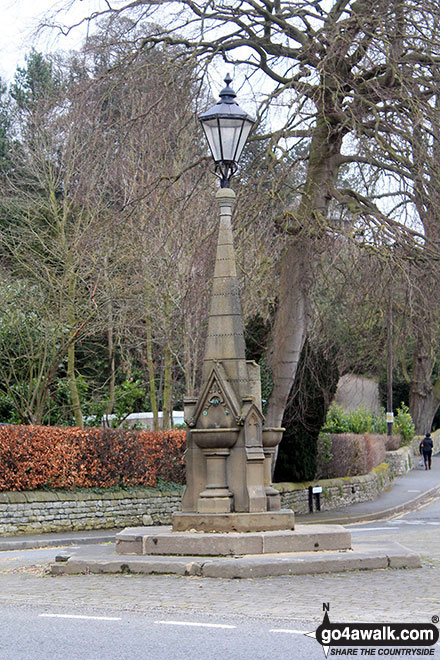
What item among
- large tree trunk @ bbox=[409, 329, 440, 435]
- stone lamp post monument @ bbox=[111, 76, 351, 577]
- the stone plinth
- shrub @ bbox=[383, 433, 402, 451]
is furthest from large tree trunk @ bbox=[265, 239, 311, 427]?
large tree trunk @ bbox=[409, 329, 440, 435]

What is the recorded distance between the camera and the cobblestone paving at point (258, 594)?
8.59 meters

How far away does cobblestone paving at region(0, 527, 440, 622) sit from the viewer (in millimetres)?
8594

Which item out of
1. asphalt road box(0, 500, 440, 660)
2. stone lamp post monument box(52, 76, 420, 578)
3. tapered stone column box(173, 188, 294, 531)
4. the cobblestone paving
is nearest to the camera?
asphalt road box(0, 500, 440, 660)

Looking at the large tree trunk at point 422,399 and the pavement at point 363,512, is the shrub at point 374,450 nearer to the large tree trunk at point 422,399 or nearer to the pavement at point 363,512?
the pavement at point 363,512

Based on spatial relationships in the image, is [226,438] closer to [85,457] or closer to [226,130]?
→ [226,130]

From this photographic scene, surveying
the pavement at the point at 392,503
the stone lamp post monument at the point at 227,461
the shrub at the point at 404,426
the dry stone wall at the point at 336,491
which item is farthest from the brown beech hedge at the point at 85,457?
the shrub at the point at 404,426

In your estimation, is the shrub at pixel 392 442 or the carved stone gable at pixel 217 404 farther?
the shrub at pixel 392 442

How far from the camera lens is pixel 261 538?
37.8 feet

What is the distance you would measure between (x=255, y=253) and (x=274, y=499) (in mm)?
11152

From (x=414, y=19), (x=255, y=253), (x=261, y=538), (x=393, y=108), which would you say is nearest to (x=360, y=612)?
(x=261, y=538)

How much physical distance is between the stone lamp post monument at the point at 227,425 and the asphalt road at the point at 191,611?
1.51 meters

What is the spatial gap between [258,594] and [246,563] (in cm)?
117

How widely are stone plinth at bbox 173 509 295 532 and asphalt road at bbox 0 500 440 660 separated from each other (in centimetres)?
133

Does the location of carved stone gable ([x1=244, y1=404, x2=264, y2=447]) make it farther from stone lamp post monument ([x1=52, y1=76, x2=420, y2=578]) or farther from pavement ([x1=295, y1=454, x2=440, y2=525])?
pavement ([x1=295, y1=454, x2=440, y2=525])
